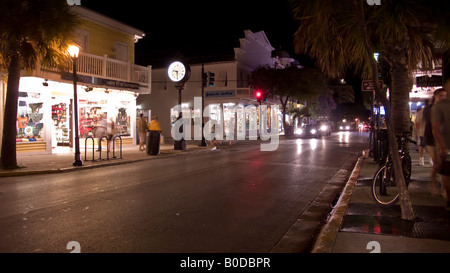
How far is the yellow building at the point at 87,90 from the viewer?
16.4 meters

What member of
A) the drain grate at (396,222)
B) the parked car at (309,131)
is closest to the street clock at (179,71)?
the drain grate at (396,222)

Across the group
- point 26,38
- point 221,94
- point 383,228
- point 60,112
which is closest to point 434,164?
point 383,228

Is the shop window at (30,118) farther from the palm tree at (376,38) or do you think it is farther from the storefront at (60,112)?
the palm tree at (376,38)

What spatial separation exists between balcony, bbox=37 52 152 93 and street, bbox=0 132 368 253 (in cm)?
786

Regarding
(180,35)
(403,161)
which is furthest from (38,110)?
(180,35)

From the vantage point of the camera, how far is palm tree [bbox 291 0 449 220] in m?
5.37

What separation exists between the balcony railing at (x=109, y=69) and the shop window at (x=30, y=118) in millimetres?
1868

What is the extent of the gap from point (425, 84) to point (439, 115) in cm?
585

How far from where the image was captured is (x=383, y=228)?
532 cm

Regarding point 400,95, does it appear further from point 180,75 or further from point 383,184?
point 180,75

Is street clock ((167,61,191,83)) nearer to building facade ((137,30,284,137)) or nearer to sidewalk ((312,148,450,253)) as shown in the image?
sidewalk ((312,148,450,253))

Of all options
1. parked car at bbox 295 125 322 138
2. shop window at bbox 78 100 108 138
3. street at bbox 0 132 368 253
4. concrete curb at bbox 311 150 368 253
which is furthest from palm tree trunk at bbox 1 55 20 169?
parked car at bbox 295 125 322 138

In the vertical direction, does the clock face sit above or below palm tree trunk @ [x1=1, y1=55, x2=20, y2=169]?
above
